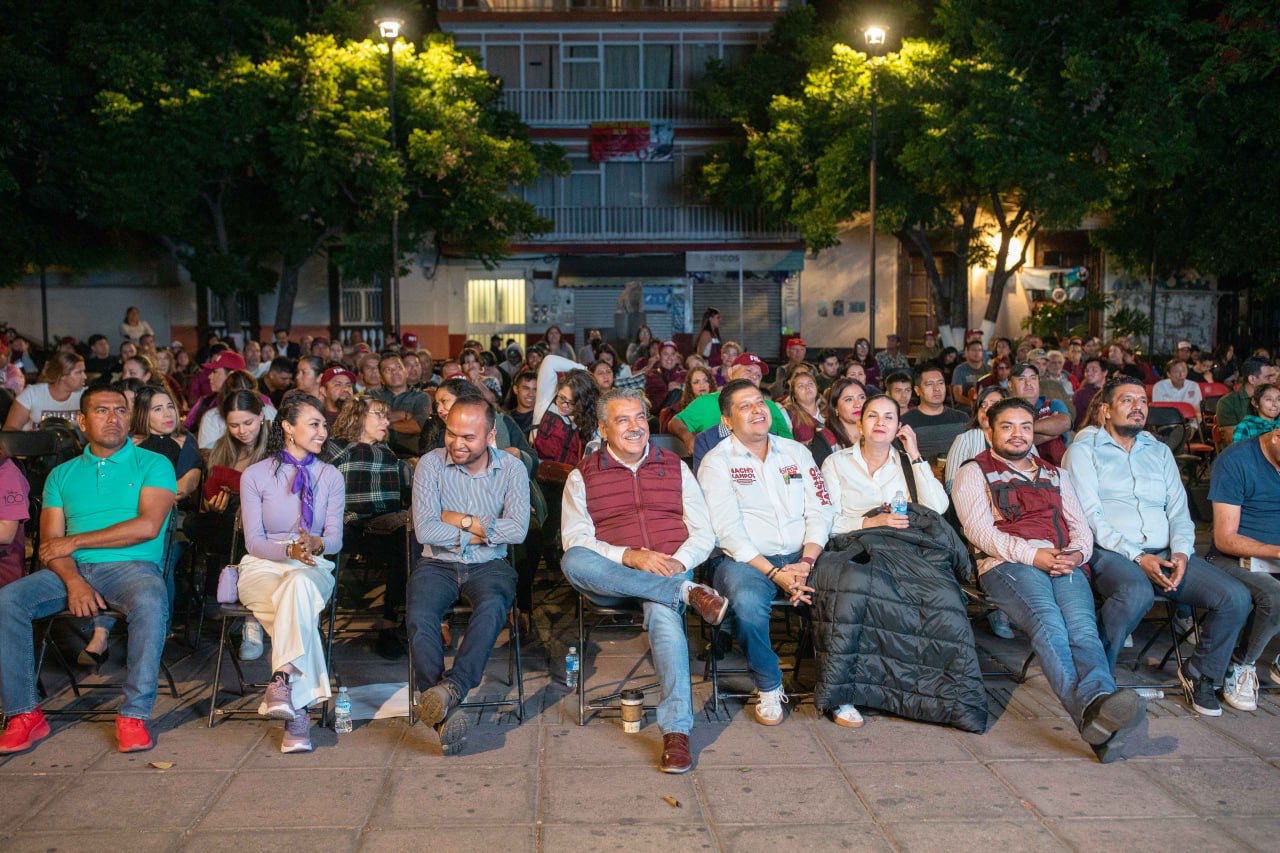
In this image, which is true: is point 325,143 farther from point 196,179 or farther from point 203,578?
point 203,578

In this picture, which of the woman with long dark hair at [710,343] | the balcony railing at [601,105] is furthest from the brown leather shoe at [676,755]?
the balcony railing at [601,105]

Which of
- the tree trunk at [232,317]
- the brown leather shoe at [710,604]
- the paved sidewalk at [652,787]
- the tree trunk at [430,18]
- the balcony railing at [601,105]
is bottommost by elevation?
the paved sidewalk at [652,787]

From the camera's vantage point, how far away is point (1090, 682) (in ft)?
17.6

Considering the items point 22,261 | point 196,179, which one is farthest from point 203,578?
point 22,261

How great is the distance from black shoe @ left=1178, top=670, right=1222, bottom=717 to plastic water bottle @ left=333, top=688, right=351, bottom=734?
3.94 m

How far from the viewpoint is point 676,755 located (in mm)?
5043

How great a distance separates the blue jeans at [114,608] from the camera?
5.32 m

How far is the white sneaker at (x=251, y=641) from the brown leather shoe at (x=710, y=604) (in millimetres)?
2182

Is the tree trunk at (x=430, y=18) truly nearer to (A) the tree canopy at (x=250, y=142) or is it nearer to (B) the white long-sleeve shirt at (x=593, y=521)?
(A) the tree canopy at (x=250, y=142)

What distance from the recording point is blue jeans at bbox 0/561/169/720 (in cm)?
532

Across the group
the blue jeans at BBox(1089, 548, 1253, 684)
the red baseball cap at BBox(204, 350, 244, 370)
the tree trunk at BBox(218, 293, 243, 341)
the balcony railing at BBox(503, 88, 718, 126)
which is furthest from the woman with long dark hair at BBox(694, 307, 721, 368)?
the tree trunk at BBox(218, 293, 243, 341)

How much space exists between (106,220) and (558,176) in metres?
10.3

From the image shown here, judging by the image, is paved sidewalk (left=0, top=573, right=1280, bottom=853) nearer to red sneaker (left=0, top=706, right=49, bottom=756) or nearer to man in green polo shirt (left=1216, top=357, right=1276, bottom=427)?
red sneaker (left=0, top=706, right=49, bottom=756)

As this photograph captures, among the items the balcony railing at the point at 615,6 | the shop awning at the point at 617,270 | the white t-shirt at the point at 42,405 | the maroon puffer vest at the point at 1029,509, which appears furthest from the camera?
the shop awning at the point at 617,270
